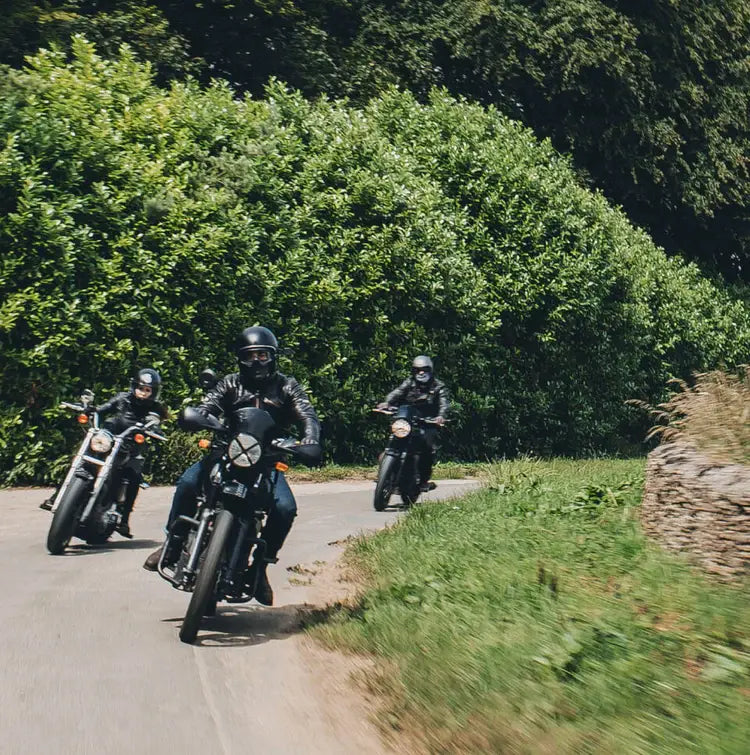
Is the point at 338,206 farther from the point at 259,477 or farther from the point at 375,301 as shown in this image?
the point at 259,477

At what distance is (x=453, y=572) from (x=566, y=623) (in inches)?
76.3

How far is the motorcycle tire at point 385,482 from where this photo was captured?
13.5 metres

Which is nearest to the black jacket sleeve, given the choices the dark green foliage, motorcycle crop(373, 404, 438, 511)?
motorcycle crop(373, 404, 438, 511)

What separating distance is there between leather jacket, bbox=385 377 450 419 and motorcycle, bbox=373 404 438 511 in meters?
0.37

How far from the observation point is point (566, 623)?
6.11 metres

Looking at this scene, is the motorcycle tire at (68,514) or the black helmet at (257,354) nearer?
the black helmet at (257,354)

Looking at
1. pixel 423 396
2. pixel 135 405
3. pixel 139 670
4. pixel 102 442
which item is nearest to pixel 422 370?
pixel 423 396

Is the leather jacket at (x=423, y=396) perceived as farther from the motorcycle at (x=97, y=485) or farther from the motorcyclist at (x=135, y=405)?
the motorcycle at (x=97, y=485)

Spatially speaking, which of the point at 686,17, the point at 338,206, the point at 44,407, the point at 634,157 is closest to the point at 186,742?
the point at 44,407

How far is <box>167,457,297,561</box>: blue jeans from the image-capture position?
22.7 ft

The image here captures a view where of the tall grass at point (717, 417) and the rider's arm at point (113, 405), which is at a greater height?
the tall grass at point (717, 417)

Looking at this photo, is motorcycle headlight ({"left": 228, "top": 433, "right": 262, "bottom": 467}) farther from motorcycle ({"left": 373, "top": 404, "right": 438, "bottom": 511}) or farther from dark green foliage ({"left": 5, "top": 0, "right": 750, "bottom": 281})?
dark green foliage ({"left": 5, "top": 0, "right": 750, "bottom": 281})

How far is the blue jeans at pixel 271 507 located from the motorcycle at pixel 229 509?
0.27 feet

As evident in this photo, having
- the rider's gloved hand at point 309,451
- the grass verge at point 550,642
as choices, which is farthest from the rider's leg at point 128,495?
the rider's gloved hand at point 309,451
